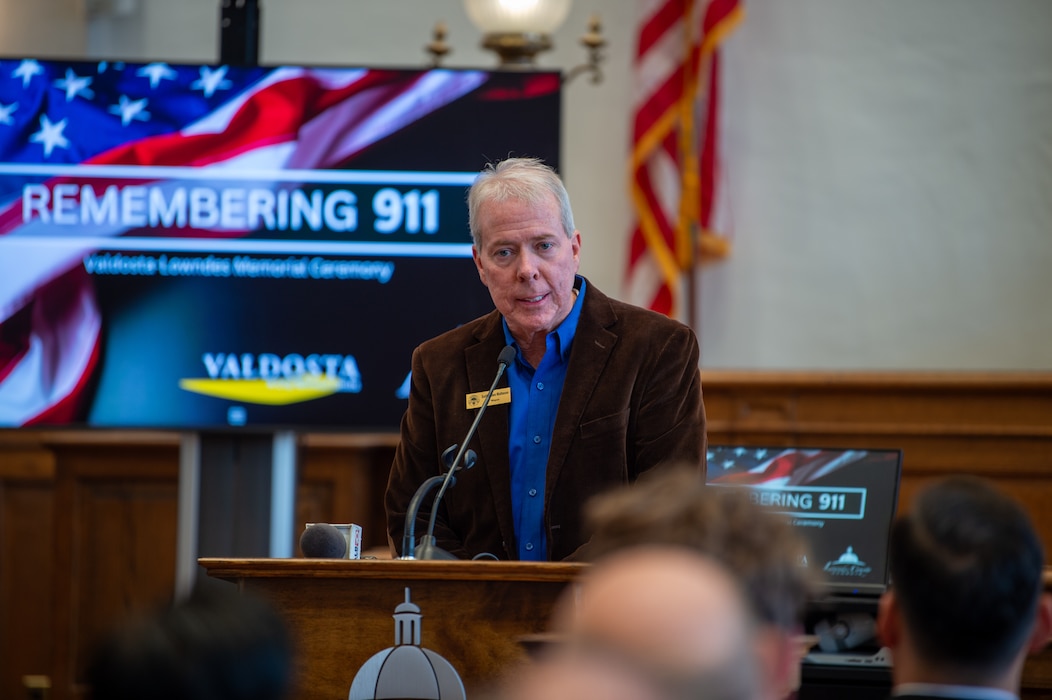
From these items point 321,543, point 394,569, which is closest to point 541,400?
point 321,543

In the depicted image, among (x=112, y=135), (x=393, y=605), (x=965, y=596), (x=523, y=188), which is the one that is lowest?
(x=393, y=605)

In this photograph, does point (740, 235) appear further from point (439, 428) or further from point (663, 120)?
point (439, 428)

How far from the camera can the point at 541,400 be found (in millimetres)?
2994

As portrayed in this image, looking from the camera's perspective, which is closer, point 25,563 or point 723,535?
point 723,535

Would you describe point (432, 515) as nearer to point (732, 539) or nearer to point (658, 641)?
point (732, 539)

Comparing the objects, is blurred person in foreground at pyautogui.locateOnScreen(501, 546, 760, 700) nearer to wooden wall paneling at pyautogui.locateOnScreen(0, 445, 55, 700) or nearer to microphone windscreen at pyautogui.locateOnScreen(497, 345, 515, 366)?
microphone windscreen at pyautogui.locateOnScreen(497, 345, 515, 366)

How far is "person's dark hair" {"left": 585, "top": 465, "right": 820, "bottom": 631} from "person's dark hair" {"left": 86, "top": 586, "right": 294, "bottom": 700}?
29 cm

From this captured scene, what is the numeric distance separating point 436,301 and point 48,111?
1396mm

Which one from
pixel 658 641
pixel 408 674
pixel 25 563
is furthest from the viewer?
pixel 25 563

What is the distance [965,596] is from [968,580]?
0.06ft

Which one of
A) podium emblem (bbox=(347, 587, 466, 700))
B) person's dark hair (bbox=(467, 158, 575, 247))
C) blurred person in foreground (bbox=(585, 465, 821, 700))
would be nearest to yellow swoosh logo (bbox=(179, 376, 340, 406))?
person's dark hair (bbox=(467, 158, 575, 247))

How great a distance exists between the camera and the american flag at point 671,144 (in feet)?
21.2

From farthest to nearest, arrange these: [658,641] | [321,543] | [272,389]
→ 1. [272,389]
2. [321,543]
3. [658,641]

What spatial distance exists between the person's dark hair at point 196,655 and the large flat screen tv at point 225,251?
3.48 meters
